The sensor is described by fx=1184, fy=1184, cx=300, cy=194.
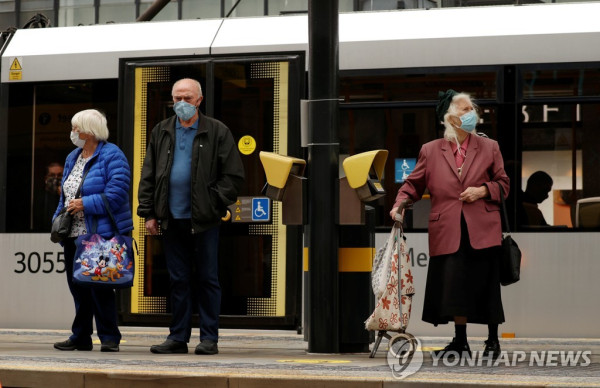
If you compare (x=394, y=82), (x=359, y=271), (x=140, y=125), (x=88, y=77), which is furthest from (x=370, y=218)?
(x=88, y=77)

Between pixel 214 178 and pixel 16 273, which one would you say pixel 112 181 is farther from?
pixel 16 273

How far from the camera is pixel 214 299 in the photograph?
8.41 m

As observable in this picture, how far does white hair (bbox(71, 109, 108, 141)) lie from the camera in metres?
8.63

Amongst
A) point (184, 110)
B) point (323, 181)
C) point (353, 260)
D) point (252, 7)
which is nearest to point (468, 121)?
point (323, 181)

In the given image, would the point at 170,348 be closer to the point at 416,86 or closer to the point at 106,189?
the point at 106,189

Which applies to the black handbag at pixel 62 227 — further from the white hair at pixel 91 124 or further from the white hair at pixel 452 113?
the white hair at pixel 452 113

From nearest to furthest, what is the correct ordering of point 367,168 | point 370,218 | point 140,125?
point 367,168, point 370,218, point 140,125

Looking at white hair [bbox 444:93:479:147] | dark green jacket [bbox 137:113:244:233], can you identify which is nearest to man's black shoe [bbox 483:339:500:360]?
white hair [bbox 444:93:479:147]

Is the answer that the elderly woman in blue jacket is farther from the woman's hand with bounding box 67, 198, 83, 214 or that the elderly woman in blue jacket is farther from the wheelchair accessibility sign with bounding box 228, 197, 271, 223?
the wheelchair accessibility sign with bounding box 228, 197, 271, 223

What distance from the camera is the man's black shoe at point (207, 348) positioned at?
8250 millimetres

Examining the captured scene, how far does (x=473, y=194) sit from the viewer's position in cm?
781

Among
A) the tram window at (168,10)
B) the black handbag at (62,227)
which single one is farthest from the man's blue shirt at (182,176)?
the tram window at (168,10)

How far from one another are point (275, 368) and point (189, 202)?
1794mm

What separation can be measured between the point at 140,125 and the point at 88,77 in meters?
0.80
